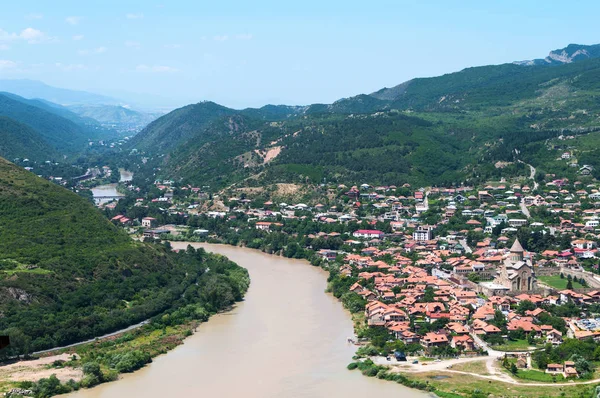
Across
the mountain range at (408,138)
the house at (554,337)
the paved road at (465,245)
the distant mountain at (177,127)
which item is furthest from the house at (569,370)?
the distant mountain at (177,127)

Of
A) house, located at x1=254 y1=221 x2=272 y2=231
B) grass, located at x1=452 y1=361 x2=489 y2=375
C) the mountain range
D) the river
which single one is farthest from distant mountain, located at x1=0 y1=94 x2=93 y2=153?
grass, located at x1=452 y1=361 x2=489 y2=375

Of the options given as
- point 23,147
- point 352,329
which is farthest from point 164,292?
point 23,147

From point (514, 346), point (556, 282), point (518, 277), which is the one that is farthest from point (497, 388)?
point (556, 282)

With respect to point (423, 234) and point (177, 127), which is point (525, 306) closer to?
point (423, 234)

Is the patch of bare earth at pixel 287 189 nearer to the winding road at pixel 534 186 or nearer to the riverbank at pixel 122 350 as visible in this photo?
the winding road at pixel 534 186

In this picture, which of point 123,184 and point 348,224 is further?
point 123,184

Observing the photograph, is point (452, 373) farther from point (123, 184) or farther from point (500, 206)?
point (123, 184)
